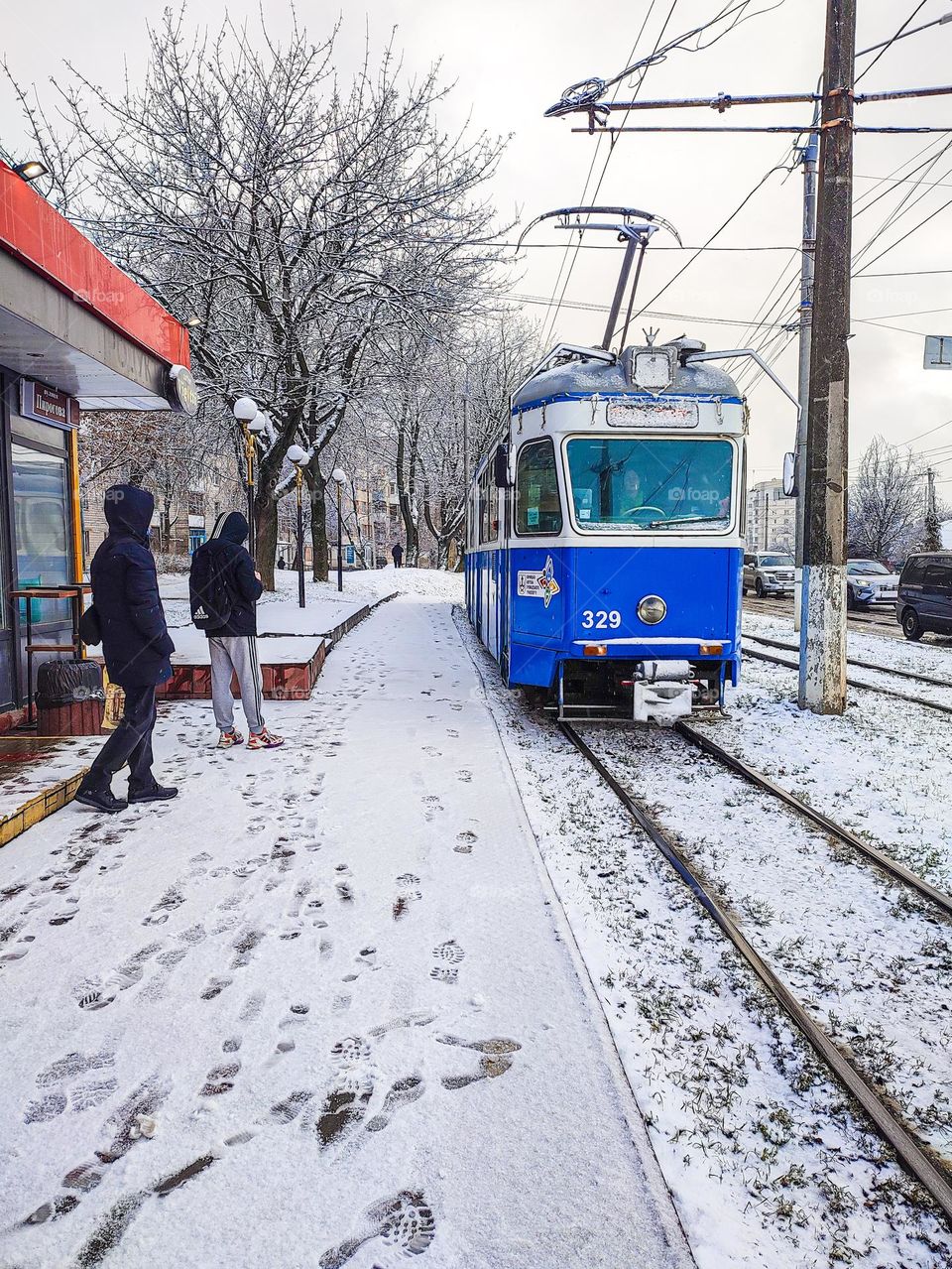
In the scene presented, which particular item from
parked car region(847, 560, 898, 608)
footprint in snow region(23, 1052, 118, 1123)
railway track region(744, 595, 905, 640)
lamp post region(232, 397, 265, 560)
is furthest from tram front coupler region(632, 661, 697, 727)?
parked car region(847, 560, 898, 608)

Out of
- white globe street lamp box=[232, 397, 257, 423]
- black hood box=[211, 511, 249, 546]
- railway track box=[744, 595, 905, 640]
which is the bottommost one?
railway track box=[744, 595, 905, 640]

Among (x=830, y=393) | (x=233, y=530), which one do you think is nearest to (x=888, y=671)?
(x=830, y=393)

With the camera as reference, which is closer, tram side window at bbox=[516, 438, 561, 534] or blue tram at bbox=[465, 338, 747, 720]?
blue tram at bbox=[465, 338, 747, 720]

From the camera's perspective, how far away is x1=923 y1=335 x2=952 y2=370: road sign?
52.6ft

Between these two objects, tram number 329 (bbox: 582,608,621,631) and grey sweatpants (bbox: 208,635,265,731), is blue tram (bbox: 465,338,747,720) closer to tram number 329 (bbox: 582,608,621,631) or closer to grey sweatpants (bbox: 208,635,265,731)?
tram number 329 (bbox: 582,608,621,631)

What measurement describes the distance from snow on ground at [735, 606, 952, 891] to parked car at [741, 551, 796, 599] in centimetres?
2152

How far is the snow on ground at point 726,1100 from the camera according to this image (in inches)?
86.3

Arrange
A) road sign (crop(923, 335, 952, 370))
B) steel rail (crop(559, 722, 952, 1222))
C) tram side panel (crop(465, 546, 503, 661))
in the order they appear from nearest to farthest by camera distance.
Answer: steel rail (crop(559, 722, 952, 1222))
tram side panel (crop(465, 546, 503, 661))
road sign (crop(923, 335, 952, 370))

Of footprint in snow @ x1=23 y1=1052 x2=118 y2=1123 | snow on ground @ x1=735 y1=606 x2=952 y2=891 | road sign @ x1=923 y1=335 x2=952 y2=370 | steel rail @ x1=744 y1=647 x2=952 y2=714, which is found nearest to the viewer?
footprint in snow @ x1=23 y1=1052 x2=118 y2=1123

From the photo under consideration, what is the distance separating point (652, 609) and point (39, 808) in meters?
5.26

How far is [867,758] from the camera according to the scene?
716cm

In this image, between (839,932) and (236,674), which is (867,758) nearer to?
(839,932)

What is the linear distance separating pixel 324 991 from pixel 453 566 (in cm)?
4751

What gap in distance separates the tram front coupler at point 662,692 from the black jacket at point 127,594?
4.24 meters
